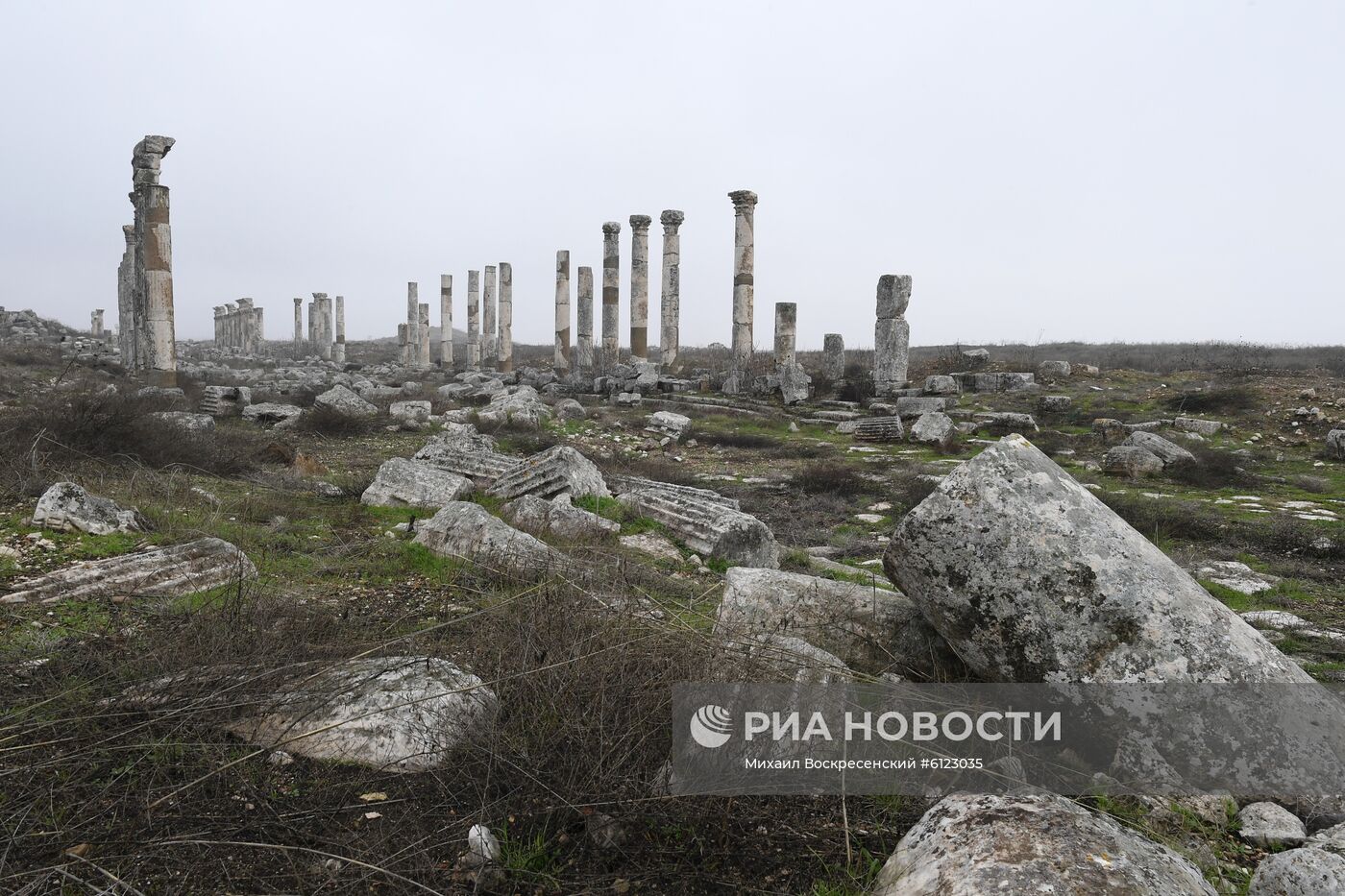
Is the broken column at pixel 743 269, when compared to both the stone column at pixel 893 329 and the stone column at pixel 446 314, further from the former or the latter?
the stone column at pixel 446 314

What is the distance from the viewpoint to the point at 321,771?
310cm

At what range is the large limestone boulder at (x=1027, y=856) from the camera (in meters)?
2.17

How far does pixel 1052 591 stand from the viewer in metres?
3.47

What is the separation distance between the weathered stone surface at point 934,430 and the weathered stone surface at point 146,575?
41.0ft

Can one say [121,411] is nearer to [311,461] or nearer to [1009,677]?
[311,461]

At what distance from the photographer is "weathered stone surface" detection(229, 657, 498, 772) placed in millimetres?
3150

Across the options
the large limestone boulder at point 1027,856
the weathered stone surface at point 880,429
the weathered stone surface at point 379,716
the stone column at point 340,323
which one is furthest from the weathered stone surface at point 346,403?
the stone column at point 340,323

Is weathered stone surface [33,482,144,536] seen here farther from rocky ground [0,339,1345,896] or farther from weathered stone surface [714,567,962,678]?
weathered stone surface [714,567,962,678]

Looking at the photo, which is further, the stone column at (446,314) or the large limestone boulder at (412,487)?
the stone column at (446,314)

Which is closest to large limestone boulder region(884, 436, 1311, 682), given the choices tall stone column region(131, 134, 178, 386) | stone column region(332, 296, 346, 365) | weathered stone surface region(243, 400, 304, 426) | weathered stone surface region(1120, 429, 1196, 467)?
weathered stone surface region(1120, 429, 1196, 467)

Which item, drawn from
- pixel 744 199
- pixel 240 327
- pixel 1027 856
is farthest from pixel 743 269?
pixel 240 327

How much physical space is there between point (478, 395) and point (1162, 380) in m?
18.9

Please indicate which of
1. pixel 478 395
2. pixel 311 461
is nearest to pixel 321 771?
pixel 311 461
